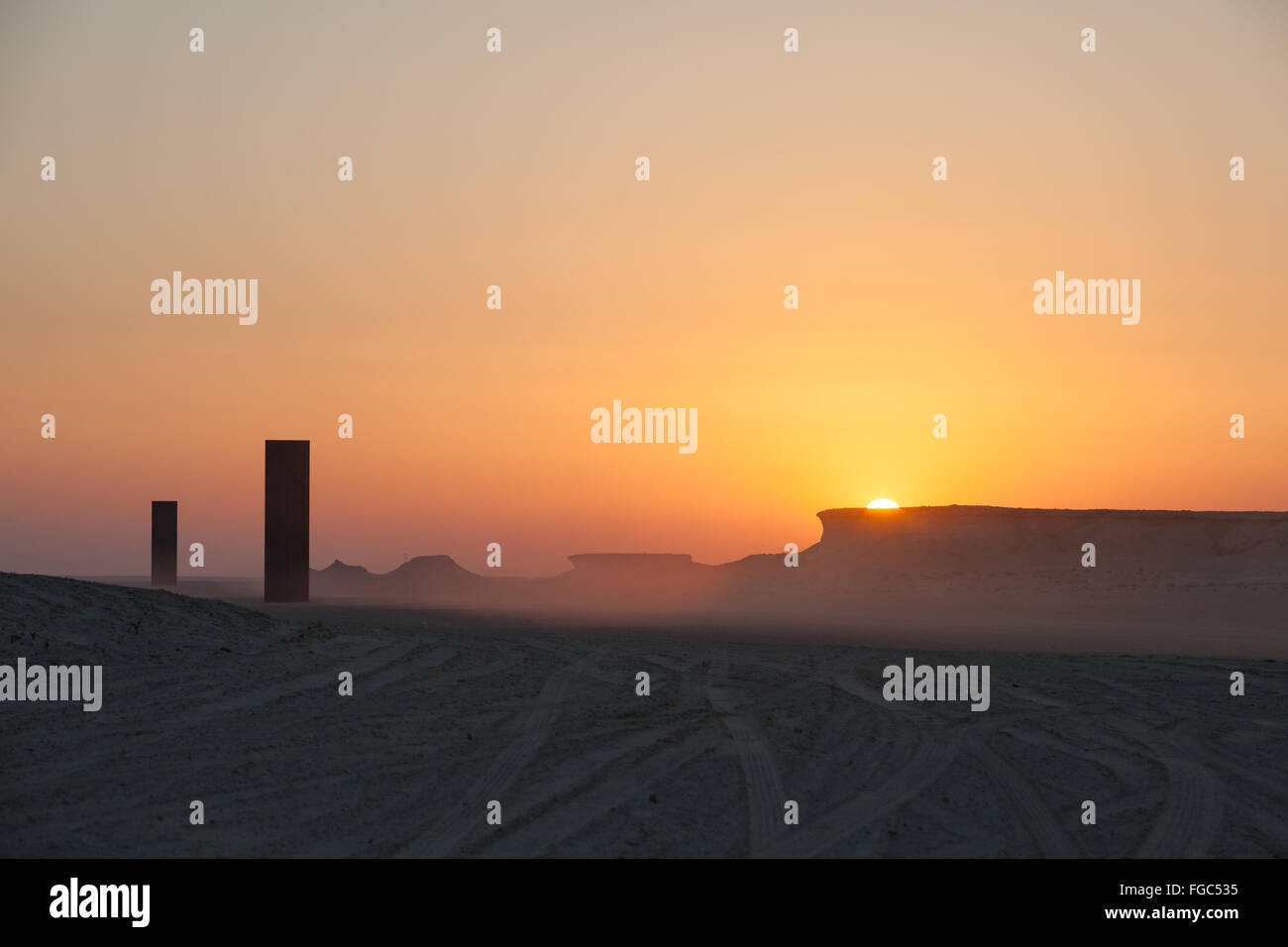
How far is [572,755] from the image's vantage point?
11336 mm

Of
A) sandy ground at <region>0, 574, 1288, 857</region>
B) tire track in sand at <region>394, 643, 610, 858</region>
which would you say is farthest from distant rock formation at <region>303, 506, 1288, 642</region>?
tire track in sand at <region>394, 643, 610, 858</region>

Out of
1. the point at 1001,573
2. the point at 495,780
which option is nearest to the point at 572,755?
the point at 495,780

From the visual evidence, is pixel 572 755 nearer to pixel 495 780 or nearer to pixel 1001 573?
pixel 495 780

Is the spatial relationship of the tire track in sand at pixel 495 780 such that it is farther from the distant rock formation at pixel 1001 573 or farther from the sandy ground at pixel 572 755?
the distant rock formation at pixel 1001 573

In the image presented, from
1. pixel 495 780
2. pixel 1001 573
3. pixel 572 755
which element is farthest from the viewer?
pixel 1001 573

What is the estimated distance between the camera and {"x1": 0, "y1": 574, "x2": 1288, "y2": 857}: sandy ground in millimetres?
8719

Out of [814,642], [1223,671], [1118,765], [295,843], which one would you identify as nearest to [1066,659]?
[1223,671]

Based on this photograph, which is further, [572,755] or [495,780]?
[572,755]

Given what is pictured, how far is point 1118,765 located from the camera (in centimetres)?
1164

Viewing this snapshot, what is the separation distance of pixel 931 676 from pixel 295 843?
12.2 meters

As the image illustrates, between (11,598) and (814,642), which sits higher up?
(11,598)
